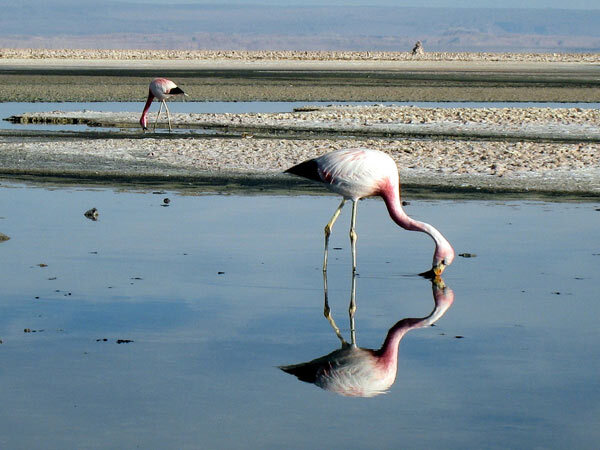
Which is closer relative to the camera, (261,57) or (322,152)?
(322,152)

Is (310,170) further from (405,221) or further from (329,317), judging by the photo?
(329,317)

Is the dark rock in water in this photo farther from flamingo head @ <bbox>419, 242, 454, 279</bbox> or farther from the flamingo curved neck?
flamingo head @ <bbox>419, 242, 454, 279</bbox>

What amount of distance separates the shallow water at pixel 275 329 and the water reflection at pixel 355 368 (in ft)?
0.29

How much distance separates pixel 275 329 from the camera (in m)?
8.47

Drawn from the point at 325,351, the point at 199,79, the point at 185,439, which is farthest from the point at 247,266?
the point at 199,79

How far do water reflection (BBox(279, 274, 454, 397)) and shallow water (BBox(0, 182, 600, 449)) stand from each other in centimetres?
9

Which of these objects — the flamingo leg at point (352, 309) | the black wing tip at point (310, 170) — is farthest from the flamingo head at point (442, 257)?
the black wing tip at point (310, 170)

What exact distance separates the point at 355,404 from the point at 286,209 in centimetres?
795

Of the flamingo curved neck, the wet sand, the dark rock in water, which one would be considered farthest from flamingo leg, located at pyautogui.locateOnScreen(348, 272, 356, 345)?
the wet sand

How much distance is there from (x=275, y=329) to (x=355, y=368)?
3.99 ft

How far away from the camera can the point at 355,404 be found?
6.71 meters

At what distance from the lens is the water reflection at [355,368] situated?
7.00 meters

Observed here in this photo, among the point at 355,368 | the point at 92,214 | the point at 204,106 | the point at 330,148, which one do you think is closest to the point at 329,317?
the point at 355,368

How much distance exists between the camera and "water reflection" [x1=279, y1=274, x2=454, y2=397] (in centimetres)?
700
